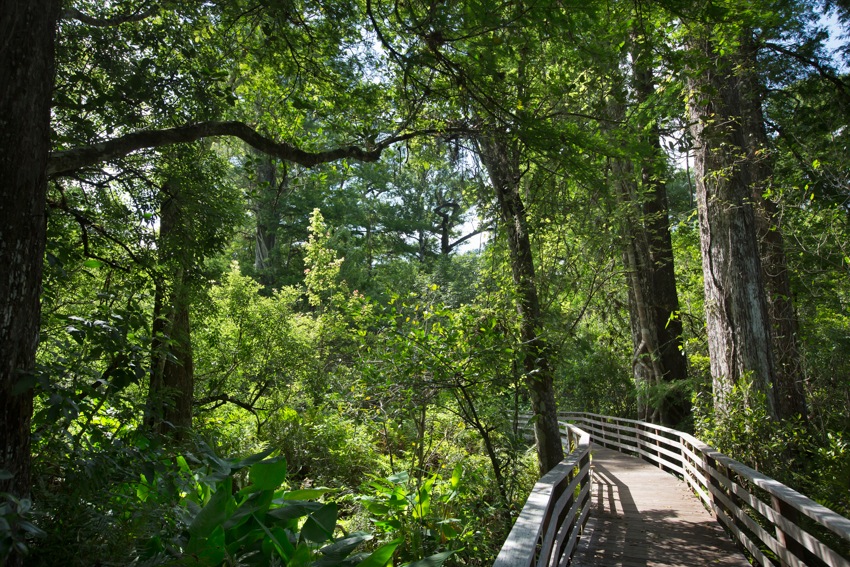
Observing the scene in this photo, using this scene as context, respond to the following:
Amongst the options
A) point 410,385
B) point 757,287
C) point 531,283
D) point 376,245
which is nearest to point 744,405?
point 757,287

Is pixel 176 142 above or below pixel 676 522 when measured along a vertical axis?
above

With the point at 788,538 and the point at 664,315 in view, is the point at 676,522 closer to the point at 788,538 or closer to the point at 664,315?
the point at 788,538

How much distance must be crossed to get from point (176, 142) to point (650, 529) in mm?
6923

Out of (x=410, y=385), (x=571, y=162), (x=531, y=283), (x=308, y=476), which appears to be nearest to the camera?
(x=571, y=162)

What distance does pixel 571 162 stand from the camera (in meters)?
5.39

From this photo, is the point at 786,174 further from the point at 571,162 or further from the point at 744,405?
the point at 571,162

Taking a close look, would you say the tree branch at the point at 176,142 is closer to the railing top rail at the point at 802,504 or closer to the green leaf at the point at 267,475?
the green leaf at the point at 267,475

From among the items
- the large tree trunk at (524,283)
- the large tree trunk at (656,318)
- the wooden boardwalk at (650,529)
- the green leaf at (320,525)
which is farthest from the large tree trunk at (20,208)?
the large tree trunk at (656,318)

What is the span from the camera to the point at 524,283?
8930mm

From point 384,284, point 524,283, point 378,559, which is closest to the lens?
point 378,559

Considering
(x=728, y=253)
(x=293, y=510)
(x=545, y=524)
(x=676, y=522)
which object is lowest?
(x=676, y=522)

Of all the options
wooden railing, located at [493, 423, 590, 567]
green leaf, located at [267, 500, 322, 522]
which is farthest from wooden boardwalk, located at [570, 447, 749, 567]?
green leaf, located at [267, 500, 322, 522]

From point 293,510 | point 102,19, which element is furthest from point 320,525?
point 102,19

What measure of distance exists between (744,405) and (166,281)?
7.84 metres
